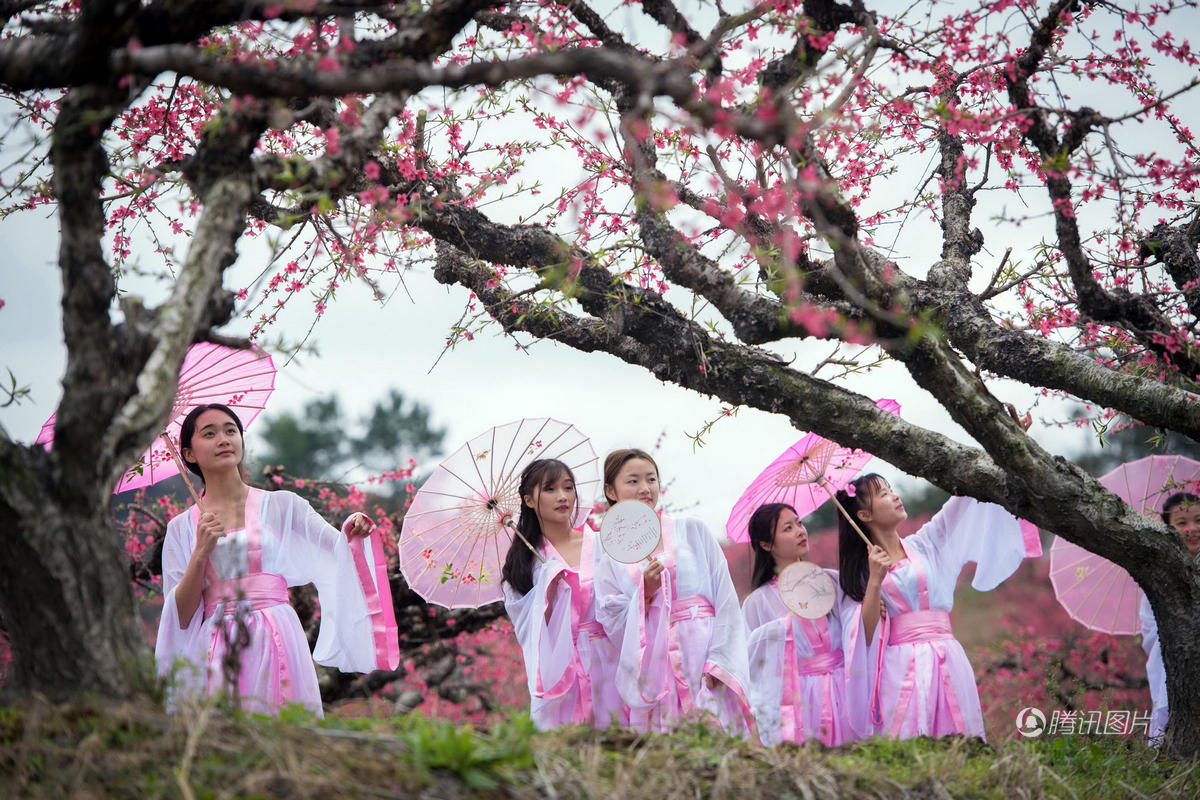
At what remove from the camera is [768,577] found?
17.7 feet

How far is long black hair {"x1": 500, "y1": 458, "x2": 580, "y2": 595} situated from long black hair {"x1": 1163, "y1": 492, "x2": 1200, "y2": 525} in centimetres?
305

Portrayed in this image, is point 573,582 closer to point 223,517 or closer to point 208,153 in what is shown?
point 223,517

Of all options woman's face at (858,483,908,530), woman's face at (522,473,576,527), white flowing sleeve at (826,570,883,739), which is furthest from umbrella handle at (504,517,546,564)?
woman's face at (858,483,908,530)

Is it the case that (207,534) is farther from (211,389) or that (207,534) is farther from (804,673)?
(804,673)

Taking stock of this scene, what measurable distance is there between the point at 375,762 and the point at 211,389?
2.69 meters

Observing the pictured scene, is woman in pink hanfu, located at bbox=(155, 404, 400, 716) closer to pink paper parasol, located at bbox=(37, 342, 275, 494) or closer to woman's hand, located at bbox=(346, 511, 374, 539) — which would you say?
woman's hand, located at bbox=(346, 511, 374, 539)

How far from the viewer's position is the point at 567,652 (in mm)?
4719

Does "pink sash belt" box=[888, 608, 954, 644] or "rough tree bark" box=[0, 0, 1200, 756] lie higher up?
"rough tree bark" box=[0, 0, 1200, 756]

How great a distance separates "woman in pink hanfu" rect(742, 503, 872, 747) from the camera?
493 centimetres

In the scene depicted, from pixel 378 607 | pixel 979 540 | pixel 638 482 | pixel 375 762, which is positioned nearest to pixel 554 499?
pixel 638 482

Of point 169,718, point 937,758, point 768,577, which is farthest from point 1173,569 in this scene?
point 169,718

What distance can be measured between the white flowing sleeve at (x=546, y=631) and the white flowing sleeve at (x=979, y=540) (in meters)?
1.78

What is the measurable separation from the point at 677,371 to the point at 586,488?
133 cm

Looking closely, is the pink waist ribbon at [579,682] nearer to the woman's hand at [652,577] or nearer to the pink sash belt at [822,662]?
the woman's hand at [652,577]
